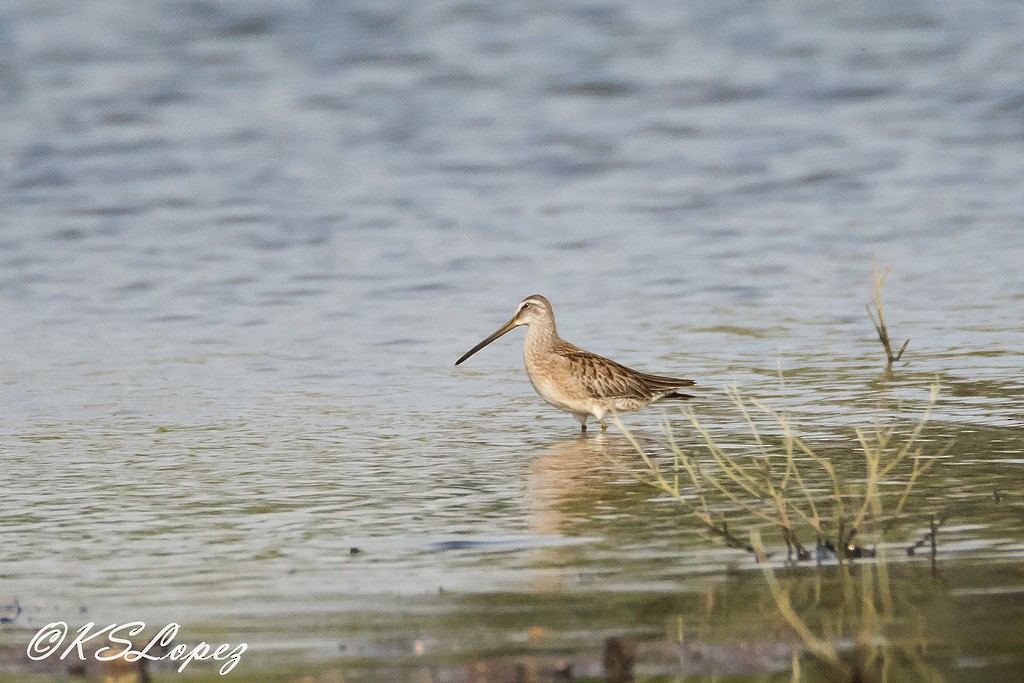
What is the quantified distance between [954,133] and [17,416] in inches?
430

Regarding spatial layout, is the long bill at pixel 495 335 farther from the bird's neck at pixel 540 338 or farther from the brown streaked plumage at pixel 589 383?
the brown streaked plumage at pixel 589 383

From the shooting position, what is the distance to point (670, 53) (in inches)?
862

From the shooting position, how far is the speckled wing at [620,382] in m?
9.03

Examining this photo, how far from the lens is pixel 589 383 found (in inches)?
355

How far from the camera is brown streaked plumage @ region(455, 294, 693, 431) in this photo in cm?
899

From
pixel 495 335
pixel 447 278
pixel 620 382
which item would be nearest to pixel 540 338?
pixel 495 335

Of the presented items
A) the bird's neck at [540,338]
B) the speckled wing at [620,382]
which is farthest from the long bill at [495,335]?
the speckled wing at [620,382]

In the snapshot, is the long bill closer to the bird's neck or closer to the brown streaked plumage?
the bird's neck

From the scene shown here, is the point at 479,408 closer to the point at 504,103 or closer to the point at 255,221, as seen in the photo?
the point at 255,221

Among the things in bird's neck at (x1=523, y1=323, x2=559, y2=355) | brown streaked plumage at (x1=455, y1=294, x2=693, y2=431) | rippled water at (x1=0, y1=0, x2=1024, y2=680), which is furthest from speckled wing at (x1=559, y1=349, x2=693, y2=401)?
bird's neck at (x1=523, y1=323, x2=559, y2=355)

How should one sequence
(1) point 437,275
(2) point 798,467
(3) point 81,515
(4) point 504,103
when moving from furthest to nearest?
(4) point 504,103 → (1) point 437,275 → (2) point 798,467 → (3) point 81,515

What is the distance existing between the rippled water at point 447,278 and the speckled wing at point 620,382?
18 centimetres

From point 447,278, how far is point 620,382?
11.8ft

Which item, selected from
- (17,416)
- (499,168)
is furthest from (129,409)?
(499,168)
